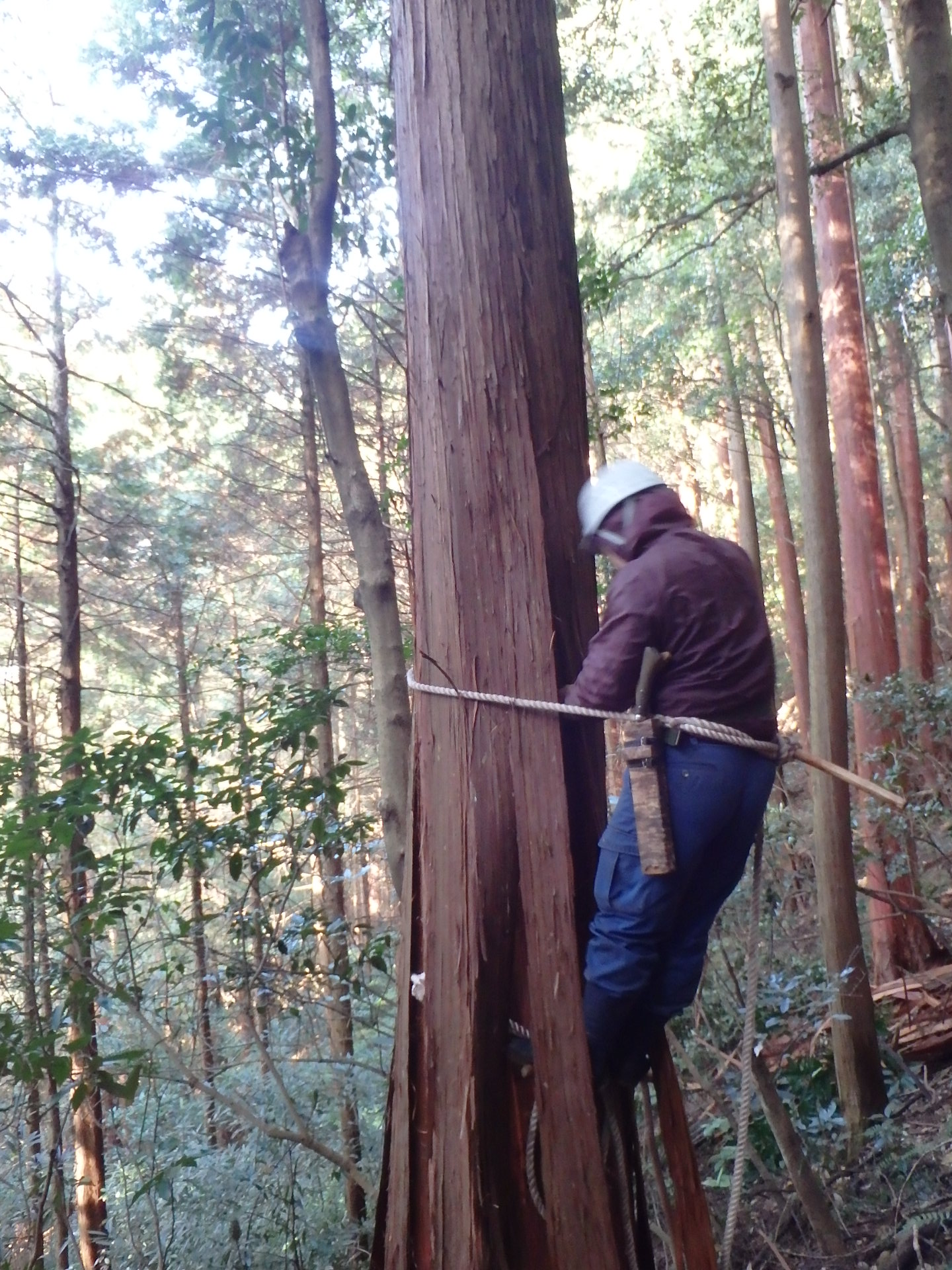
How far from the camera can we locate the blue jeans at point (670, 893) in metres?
1.86

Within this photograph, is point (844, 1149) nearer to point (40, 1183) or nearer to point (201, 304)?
point (40, 1183)

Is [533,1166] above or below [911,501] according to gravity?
below

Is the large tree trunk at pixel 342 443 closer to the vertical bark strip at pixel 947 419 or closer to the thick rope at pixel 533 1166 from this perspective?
the thick rope at pixel 533 1166

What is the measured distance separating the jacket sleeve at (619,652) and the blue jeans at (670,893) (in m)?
0.17

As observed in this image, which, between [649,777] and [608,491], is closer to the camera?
[649,777]

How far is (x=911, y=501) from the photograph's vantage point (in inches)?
555

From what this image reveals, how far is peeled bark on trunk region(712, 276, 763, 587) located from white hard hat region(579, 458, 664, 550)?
9322 millimetres

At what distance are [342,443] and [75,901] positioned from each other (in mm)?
2958

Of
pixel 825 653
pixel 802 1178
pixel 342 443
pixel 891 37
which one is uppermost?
pixel 891 37

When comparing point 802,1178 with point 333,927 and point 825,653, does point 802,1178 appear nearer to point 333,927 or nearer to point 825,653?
point 333,927

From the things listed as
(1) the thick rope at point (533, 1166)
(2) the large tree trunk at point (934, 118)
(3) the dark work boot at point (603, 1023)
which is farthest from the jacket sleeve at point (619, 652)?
(2) the large tree trunk at point (934, 118)

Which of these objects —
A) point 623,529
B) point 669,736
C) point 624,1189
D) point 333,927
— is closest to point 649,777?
point 669,736

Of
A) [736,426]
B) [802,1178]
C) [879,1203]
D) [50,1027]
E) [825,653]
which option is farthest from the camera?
[736,426]

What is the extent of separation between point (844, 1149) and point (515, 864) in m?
4.09
